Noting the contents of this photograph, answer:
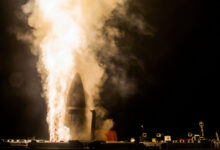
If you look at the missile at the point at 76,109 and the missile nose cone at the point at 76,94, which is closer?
the missile nose cone at the point at 76,94

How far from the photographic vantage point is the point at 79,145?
56.0 metres

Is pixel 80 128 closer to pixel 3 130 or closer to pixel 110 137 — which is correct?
pixel 110 137

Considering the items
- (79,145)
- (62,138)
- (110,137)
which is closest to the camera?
(79,145)

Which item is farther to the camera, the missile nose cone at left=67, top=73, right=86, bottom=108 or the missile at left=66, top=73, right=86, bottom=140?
the missile at left=66, top=73, right=86, bottom=140

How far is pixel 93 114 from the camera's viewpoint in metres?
80.7

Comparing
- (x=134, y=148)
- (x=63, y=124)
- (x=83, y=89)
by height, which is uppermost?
(x=83, y=89)

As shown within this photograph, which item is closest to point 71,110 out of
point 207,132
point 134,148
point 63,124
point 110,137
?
point 63,124

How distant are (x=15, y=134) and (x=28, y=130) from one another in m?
6.11

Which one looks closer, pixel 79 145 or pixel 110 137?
pixel 79 145

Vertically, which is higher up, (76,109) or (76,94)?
(76,94)

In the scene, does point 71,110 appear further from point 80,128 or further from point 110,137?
point 110,137

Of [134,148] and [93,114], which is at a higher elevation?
[93,114]

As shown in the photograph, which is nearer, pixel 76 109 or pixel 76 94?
pixel 76 94

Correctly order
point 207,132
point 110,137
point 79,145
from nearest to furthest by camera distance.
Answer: point 79,145, point 110,137, point 207,132
